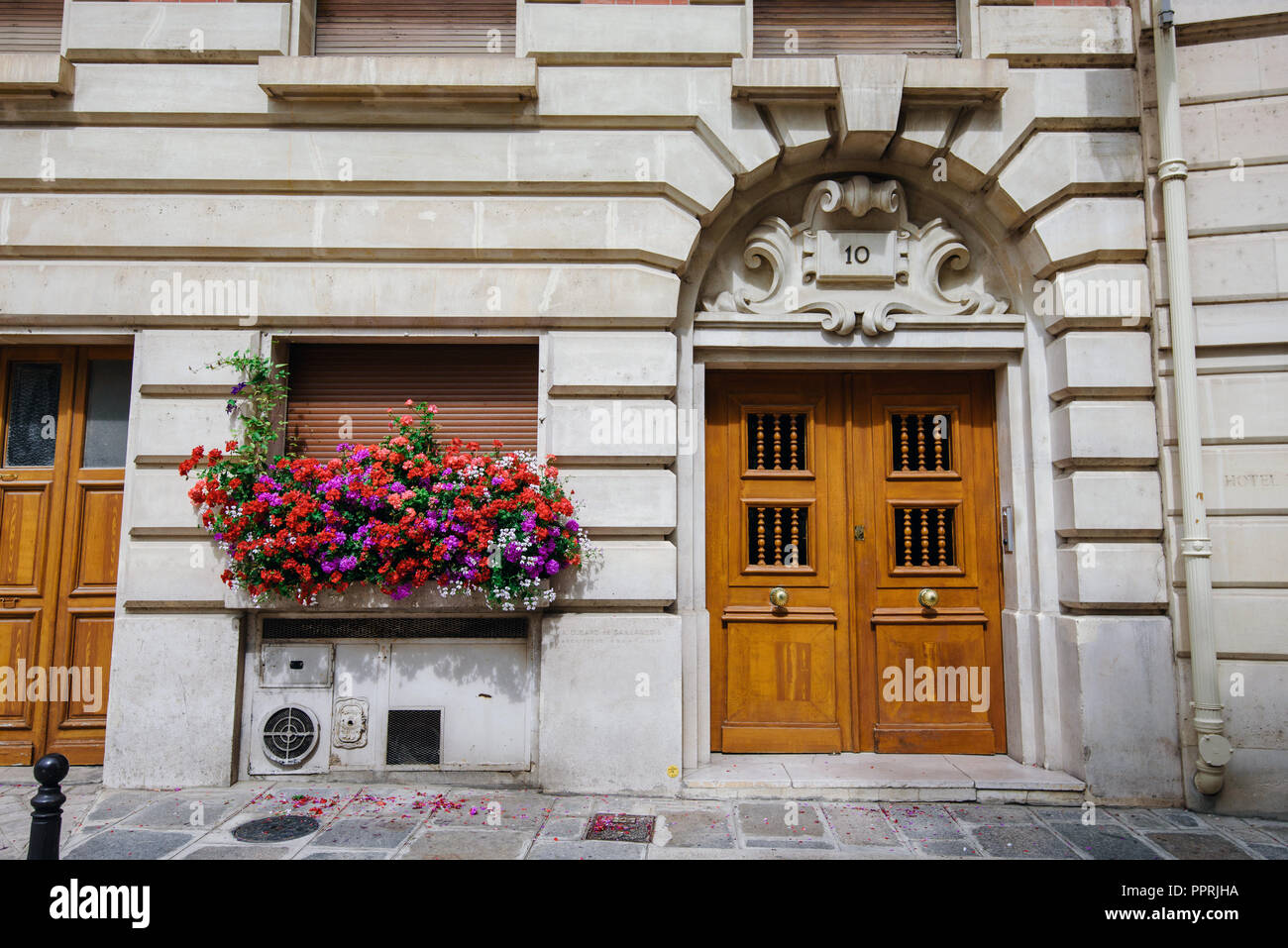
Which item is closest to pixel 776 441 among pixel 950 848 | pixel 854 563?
pixel 854 563

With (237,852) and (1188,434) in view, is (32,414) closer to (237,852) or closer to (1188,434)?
(237,852)

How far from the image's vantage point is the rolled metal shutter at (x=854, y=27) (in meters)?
6.18

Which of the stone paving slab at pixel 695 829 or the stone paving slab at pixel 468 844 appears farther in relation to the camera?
the stone paving slab at pixel 695 829

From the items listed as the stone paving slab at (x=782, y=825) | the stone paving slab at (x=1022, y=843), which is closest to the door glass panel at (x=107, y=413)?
the stone paving slab at (x=782, y=825)

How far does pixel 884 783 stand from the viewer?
5.23 meters

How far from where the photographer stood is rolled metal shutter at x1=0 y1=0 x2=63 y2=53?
618cm

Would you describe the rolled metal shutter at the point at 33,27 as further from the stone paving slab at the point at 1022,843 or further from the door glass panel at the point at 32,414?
the stone paving slab at the point at 1022,843

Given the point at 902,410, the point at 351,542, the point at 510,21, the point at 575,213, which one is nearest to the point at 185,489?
the point at 351,542

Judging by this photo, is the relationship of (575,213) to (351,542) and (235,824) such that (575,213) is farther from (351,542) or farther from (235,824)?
(235,824)

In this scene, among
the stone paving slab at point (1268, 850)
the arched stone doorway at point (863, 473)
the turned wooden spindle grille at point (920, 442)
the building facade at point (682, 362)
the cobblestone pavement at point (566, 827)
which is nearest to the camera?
the cobblestone pavement at point (566, 827)

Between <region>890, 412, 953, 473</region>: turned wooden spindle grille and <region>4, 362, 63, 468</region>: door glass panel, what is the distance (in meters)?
6.99

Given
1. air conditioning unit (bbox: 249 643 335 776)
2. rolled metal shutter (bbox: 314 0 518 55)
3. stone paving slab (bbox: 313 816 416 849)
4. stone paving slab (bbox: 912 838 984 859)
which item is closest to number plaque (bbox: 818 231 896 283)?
rolled metal shutter (bbox: 314 0 518 55)

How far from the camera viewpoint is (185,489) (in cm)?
550

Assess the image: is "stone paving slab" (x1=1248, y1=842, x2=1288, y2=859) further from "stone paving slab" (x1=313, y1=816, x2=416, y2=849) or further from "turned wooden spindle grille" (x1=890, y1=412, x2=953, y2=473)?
"stone paving slab" (x1=313, y1=816, x2=416, y2=849)
